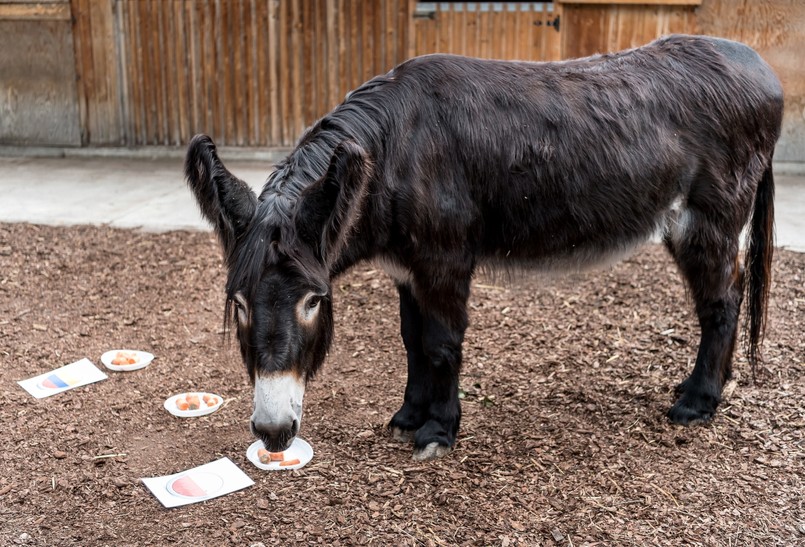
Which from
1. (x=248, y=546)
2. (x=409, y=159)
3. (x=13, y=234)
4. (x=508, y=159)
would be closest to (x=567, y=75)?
(x=508, y=159)

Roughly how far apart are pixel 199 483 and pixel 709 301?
2.44 metres

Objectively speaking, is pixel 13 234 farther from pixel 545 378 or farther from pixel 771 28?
pixel 771 28

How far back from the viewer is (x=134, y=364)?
4.52 metres

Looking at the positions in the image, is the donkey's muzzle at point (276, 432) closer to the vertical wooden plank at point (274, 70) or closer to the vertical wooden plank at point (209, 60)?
the vertical wooden plank at point (274, 70)

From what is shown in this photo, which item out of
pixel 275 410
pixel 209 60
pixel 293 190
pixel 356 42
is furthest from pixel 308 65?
pixel 275 410

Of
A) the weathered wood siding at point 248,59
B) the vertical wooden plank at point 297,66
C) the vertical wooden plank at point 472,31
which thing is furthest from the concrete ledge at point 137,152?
the vertical wooden plank at point 472,31

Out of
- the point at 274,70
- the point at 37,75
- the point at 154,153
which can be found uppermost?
the point at 274,70

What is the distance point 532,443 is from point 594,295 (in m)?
1.84

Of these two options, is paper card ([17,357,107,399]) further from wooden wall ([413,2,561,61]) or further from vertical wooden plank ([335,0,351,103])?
wooden wall ([413,2,561,61])

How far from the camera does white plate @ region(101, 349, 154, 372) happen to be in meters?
4.48

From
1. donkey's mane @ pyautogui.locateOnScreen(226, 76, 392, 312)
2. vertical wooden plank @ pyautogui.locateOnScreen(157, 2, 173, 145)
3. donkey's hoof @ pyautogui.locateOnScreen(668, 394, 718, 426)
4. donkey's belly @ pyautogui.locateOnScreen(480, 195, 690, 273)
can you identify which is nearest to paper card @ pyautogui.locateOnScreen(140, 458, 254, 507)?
donkey's mane @ pyautogui.locateOnScreen(226, 76, 392, 312)

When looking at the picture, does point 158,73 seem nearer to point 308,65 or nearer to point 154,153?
point 154,153

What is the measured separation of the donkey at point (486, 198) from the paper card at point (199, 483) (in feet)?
2.33

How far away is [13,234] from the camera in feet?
20.9
